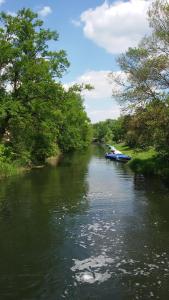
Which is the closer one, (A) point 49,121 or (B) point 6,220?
(B) point 6,220

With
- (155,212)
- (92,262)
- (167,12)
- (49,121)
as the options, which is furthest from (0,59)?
(92,262)

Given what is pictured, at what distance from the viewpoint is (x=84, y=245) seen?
16516 millimetres

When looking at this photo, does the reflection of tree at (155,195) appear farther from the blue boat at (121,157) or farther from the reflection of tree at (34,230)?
the blue boat at (121,157)

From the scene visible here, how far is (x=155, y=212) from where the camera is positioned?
2286 cm

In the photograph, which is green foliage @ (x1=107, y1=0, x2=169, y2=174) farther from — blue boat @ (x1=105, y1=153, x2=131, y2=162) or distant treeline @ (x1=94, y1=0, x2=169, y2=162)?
blue boat @ (x1=105, y1=153, x2=131, y2=162)

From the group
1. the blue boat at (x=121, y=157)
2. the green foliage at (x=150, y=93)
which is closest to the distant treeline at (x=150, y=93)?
the green foliage at (x=150, y=93)

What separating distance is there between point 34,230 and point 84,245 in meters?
3.42

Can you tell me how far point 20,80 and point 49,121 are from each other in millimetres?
5697

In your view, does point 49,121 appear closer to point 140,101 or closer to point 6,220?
point 140,101

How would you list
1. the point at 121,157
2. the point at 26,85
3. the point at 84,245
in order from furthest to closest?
the point at 121,157 → the point at 26,85 → the point at 84,245

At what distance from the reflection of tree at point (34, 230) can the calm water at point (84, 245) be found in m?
0.03

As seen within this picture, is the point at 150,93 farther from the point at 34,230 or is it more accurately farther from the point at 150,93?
the point at 34,230

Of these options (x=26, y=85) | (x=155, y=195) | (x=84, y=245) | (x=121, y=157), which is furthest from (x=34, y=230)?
(x=121, y=157)

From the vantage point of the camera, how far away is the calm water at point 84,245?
12274 millimetres
